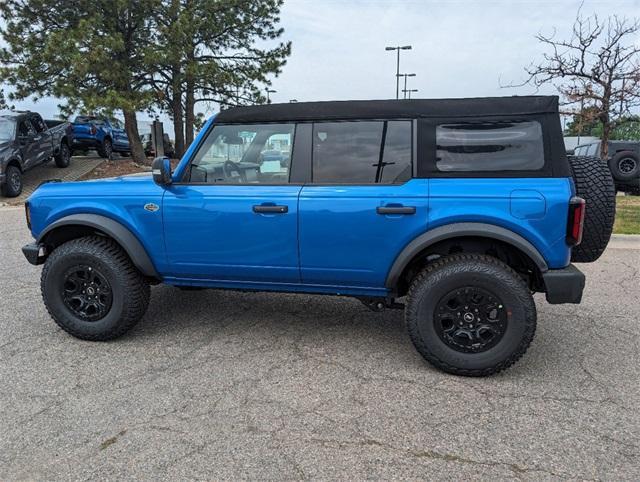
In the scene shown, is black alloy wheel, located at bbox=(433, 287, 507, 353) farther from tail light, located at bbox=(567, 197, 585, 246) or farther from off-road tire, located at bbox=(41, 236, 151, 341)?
off-road tire, located at bbox=(41, 236, 151, 341)

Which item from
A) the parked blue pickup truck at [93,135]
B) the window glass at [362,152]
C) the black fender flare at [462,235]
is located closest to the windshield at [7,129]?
the parked blue pickup truck at [93,135]

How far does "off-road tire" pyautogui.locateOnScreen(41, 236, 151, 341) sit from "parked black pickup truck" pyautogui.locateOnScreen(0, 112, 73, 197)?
400 inches

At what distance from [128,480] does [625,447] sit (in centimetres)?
240

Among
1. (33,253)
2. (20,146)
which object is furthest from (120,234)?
(20,146)

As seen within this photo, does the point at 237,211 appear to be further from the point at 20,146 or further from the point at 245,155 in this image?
the point at 20,146

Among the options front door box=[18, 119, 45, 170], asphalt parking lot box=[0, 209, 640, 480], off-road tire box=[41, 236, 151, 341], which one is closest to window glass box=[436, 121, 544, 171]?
asphalt parking lot box=[0, 209, 640, 480]

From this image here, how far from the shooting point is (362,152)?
335 cm

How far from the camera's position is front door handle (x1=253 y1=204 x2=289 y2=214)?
334cm

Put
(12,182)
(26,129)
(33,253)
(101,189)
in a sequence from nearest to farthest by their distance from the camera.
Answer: (101,189), (33,253), (12,182), (26,129)

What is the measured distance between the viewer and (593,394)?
2.96 metres

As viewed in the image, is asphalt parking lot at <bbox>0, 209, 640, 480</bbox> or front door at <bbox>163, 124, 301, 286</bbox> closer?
asphalt parking lot at <bbox>0, 209, 640, 480</bbox>

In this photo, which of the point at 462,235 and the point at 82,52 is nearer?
the point at 462,235

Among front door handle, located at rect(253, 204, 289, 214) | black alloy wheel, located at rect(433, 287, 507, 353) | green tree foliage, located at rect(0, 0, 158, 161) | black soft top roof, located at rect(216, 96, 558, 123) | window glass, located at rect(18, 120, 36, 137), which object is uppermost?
green tree foliage, located at rect(0, 0, 158, 161)

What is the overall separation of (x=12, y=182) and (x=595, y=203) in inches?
529
